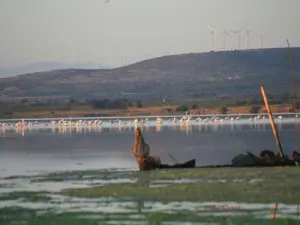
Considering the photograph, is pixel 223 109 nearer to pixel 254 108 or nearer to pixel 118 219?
pixel 254 108

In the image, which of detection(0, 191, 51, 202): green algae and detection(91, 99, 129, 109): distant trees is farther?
detection(91, 99, 129, 109): distant trees

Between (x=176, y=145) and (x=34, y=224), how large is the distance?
36.0 m

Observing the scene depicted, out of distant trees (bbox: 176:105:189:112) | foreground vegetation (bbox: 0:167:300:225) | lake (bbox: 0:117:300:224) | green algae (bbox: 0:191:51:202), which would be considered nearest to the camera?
foreground vegetation (bbox: 0:167:300:225)

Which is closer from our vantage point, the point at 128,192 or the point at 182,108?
the point at 128,192

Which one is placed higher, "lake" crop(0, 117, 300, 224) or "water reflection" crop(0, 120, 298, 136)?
"lake" crop(0, 117, 300, 224)

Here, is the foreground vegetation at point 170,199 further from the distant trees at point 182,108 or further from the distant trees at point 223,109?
the distant trees at point 182,108

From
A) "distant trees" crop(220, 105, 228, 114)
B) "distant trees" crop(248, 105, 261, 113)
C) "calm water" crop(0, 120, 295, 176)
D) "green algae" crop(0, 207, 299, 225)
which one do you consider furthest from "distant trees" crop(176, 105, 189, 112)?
"green algae" crop(0, 207, 299, 225)

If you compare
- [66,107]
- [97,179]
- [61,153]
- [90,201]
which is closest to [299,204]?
[90,201]

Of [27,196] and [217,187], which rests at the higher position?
[217,187]

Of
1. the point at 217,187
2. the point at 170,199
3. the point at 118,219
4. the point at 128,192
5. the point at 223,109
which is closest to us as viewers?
the point at 118,219

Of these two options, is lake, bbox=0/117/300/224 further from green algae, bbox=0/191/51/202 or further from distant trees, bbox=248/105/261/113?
distant trees, bbox=248/105/261/113

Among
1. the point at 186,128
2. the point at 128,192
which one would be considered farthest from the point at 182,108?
the point at 128,192

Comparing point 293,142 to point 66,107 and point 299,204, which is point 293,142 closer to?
point 299,204

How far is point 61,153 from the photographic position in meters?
52.7
